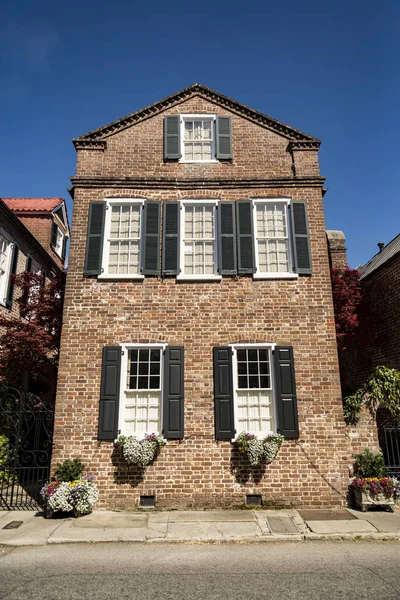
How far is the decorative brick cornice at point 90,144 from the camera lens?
1115cm

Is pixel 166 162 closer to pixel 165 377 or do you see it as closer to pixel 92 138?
pixel 92 138

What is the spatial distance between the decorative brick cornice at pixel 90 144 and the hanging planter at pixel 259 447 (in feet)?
28.1

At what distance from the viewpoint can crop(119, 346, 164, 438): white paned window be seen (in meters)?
9.12

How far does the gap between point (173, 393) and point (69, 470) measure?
8.95 ft

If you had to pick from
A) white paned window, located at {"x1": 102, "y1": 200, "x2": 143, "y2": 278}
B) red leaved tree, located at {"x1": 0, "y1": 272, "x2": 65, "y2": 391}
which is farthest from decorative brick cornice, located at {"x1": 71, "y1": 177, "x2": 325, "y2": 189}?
red leaved tree, located at {"x1": 0, "y1": 272, "x2": 65, "y2": 391}

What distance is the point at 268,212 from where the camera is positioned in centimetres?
1083

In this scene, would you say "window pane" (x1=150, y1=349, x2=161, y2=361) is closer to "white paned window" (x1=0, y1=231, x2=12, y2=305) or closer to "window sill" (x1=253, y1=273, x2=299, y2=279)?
"window sill" (x1=253, y1=273, x2=299, y2=279)

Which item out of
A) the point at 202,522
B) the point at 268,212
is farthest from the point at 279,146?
the point at 202,522

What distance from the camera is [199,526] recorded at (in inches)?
298

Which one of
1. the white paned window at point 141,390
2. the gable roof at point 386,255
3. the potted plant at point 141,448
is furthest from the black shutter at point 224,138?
the potted plant at point 141,448

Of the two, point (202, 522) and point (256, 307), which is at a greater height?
point (256, 307)

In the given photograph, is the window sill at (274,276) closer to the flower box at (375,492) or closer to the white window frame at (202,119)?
the white window frame at (202,119)

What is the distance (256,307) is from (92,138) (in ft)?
21.9

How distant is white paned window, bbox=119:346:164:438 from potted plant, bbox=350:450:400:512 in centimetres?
452
